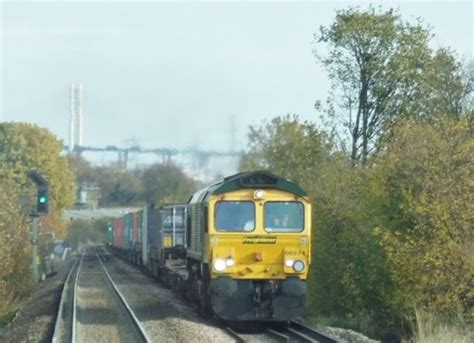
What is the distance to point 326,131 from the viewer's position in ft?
121

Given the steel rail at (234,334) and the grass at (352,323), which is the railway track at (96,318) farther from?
the grass at (352,323)

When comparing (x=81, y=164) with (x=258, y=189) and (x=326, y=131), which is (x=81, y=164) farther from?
(x=258, y=189)

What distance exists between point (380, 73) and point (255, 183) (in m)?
15.6

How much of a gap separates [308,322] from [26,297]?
16.3m

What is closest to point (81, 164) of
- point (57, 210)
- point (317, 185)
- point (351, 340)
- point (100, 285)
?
point (57, 210)

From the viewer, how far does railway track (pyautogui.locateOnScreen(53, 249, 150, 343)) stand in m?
20.8

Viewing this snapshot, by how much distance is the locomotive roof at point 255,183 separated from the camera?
22.2 m

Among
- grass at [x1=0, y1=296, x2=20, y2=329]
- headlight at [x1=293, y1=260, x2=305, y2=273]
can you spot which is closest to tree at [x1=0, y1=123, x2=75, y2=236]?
grass at [x1=0, y1=296, x2=20, y2=329]

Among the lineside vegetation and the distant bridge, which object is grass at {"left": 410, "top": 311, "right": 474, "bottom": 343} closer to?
the lineside vegetation

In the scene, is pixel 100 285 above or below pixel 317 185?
below

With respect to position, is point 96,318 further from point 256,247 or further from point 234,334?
point 234,334

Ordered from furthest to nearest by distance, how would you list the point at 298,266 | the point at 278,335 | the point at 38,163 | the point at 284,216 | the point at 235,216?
the point at 38,163 < the point at 284,216 < the point at 235,216 < the point at 298,266 < the point at 278,335

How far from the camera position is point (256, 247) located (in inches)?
861

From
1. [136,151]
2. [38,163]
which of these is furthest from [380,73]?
[136,151]
